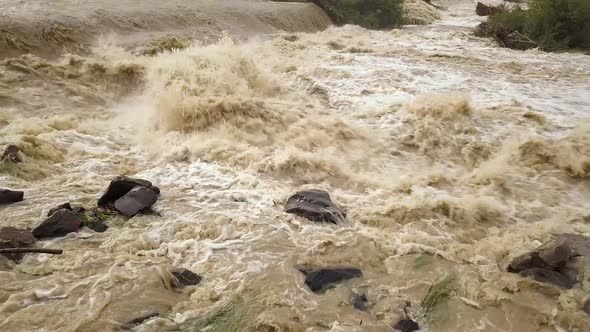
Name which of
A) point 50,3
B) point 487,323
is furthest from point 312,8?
point 487,323

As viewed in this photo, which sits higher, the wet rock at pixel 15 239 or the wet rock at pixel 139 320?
the wet rock at pixel 15 239

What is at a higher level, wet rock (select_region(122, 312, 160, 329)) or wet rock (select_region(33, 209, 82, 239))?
wet rock (select_region(33, 209, 82, 239))

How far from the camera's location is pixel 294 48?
1291cm

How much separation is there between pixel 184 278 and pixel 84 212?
145cm

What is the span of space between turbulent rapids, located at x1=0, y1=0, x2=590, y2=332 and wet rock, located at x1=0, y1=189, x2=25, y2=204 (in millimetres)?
107

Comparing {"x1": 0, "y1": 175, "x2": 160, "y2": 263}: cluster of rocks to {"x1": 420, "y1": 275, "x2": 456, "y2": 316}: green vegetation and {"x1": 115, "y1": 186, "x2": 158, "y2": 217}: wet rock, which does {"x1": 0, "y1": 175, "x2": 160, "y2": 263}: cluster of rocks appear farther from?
{"x1": 420, "y1": 275, "x2": 456, "y2": 316}: green vegetation

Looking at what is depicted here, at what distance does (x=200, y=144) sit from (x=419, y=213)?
120 inches

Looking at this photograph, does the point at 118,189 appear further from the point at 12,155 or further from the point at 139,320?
the point at 139,320

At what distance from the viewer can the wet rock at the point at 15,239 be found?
12.0 ft

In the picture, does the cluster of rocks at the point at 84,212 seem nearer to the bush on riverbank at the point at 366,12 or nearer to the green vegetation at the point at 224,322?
the green vegetation at the point at 224,322

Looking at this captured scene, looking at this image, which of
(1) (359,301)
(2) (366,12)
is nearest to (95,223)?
(1) (359,301)

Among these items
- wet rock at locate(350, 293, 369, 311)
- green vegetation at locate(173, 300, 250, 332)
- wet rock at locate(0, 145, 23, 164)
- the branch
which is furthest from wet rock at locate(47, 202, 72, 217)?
wet rock at locate(350, 293, 369, 311)

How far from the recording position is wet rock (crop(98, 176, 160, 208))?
4.59 meters

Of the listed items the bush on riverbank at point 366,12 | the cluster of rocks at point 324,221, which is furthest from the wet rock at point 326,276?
the bush on riverbank at point 366,12
